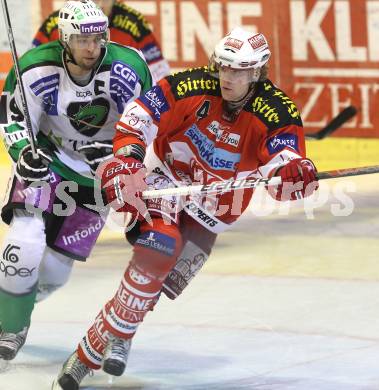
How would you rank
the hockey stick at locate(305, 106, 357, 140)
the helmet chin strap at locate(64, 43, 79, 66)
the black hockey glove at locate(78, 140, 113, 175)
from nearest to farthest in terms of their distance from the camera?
the helmet chin strap at locate(64, 43, 79, 66) < the black hockey glove at locate(78, 140, 113, 175) < the hockey stick at locate(305, 106, 357, 140)

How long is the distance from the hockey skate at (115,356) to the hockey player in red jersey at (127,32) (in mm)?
2938

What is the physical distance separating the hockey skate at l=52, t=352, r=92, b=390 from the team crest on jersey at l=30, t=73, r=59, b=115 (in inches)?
37.4

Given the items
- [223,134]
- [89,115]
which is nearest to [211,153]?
[223,134]

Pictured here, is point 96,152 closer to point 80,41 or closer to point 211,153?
point 80,41

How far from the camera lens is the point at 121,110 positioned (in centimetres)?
527

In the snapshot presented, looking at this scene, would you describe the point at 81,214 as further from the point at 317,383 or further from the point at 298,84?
the point at 298,84

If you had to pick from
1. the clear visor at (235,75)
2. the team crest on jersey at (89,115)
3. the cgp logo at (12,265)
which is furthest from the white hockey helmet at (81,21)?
the cgp logo at (12,265)

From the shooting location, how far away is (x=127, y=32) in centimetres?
753

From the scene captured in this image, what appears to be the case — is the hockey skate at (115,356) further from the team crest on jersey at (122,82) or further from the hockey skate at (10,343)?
the team crest on jersey at (122,82)

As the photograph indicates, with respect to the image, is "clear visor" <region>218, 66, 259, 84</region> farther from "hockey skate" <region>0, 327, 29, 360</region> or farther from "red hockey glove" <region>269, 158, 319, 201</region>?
"hockey skate" <region>0, 327, 29, 360</region>

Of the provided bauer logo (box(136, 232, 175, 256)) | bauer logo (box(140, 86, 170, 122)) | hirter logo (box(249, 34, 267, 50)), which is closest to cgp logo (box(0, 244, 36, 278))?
bauer logo (box(136, 232, 175, 256))

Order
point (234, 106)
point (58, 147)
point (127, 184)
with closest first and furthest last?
point (127, 184), point (234, 106), point (58, 147)

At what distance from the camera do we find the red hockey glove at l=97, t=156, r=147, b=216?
476 cm

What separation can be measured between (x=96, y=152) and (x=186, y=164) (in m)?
0.47
